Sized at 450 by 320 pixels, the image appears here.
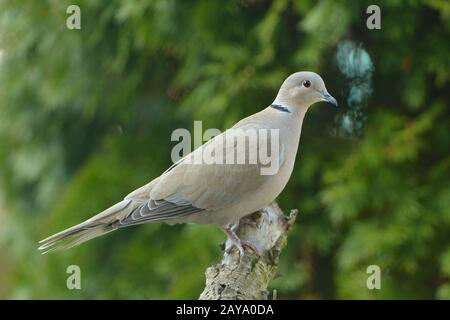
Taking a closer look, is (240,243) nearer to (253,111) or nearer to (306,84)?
(306,84)

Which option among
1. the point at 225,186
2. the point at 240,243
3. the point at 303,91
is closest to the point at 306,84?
the point at 303,91

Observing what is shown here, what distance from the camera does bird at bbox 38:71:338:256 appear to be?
252 cm

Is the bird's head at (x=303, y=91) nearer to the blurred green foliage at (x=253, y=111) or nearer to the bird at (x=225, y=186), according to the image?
the bird at (x=225, y=186)

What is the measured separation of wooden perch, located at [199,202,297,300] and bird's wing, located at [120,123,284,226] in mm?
133

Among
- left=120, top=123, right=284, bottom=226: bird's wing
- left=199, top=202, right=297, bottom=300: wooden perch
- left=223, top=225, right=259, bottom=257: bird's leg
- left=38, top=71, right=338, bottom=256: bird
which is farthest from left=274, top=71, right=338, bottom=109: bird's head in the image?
left=223, top=225, right=259, bottom=257: bird's leg

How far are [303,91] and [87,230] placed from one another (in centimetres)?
88

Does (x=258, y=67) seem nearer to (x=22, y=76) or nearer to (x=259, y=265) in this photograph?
(x=259, y=265)

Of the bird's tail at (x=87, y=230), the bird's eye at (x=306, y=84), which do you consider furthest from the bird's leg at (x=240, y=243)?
the bird's eye at (x=306, y=84)

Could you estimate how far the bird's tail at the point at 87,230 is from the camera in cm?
243

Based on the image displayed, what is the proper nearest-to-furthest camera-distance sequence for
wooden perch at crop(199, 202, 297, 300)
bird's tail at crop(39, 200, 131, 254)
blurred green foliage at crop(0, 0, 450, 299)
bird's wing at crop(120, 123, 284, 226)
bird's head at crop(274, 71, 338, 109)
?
1. wooden perch at crop(199, 202, 297, 300)
2. bird's tail at crop(39, 200, 131, 254)
3. bird's wing at crop(120, 123, 284, 226)
4. bird's head at crop(274, 71, 338, 109)
5. blurred green foliage at crop(0, 0, 450, 299)

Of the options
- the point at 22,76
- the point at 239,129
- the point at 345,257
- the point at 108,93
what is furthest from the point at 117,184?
the point at 239,129

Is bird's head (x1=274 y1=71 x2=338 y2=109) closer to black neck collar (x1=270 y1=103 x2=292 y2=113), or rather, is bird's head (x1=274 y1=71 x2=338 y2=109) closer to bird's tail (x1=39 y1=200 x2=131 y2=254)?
A: black neck collar (x1=270 y1=103 x2=292 y2=113)

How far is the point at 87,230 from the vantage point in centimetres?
250

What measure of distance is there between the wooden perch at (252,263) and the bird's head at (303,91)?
0.38 meters
